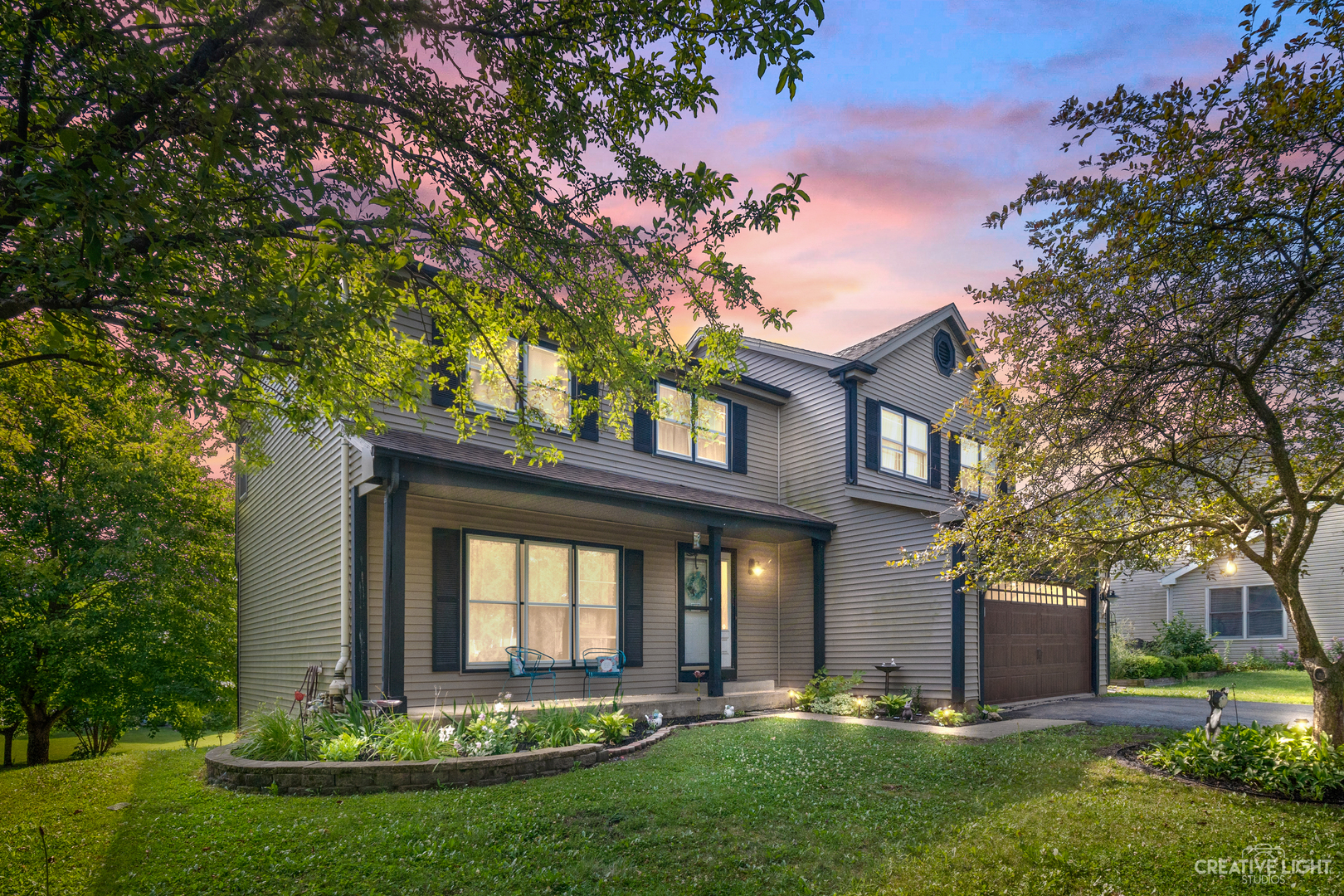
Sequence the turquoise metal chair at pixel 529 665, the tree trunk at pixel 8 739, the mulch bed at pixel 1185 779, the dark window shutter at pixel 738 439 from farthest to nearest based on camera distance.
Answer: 1. the dark window shutter at pixel 738 439
2. the tree trunk at pixel 8 739
3. the turquoise metal chair at pixel 529 665
4. the mulch bed at pixel 1185 779

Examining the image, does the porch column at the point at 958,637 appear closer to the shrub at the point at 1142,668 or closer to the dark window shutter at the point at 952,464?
the dark window shutter at the point at 952,464

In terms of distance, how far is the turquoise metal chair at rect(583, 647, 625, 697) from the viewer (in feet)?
36.8

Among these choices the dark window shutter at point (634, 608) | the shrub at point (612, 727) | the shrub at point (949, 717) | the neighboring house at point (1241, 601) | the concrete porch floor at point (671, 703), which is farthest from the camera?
the neighboring house at point (1241, 601)

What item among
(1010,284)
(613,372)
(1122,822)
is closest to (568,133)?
(613,372)

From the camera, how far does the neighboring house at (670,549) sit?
31.6ft

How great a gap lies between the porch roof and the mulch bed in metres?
5.91

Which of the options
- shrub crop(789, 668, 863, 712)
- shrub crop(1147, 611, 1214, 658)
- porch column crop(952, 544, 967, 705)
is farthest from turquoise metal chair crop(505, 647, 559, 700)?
shrub crop(1147, 611, 1214, 658)

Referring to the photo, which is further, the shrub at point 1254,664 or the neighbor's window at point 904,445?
the shrub at point 1254,664

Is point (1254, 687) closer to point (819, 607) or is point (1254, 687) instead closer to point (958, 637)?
point (958, 637)

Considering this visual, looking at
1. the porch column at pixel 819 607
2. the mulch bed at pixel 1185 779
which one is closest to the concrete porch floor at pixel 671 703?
the porch column at pixel 819 607

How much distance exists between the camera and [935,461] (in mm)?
16141

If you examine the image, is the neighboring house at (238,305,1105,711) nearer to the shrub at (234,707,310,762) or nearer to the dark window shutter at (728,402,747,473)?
the dark window shutter at (728,402,747,473)

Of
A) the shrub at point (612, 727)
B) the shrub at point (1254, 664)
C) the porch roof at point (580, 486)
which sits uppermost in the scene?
the porch roof at point (580, 486)

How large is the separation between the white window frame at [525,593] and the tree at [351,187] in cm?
356
